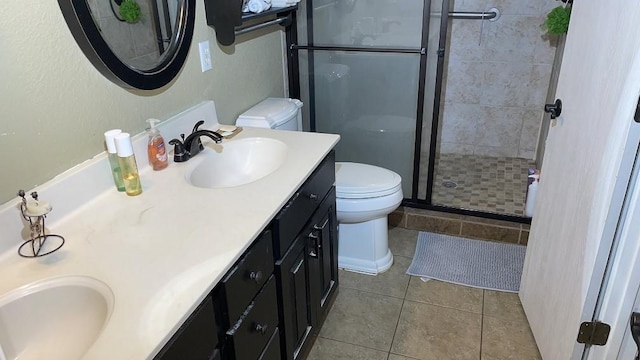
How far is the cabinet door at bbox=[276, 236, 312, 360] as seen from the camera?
4.99 feet

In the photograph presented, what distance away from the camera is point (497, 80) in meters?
3.36

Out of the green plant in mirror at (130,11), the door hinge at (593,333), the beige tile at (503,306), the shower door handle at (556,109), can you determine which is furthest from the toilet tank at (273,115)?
the door hinge at (593,333)

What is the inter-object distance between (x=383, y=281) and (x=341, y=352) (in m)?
0.52

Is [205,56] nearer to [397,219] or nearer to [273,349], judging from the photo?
[273,349]

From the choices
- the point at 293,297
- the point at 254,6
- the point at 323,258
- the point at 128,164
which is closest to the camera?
the point at 128,164

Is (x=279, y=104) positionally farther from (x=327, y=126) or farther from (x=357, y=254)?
(x=357, y=254)

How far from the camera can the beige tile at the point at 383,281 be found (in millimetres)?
2344

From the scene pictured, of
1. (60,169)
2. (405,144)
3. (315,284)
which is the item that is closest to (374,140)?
(405,144)

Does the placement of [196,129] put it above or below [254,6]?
below

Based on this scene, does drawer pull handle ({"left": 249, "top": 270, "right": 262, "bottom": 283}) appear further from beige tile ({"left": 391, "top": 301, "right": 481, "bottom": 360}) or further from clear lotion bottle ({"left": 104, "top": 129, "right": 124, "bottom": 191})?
beige tile ({"left": 391, "top": 301, "right": 481, "bottom": 360})

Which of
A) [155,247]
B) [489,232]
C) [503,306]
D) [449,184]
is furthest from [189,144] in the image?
[449,184]

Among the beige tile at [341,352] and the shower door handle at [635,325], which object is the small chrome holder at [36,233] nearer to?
the beige tile at [341,352]

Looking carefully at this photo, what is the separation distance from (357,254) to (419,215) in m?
0.54

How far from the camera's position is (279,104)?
7.85ft
